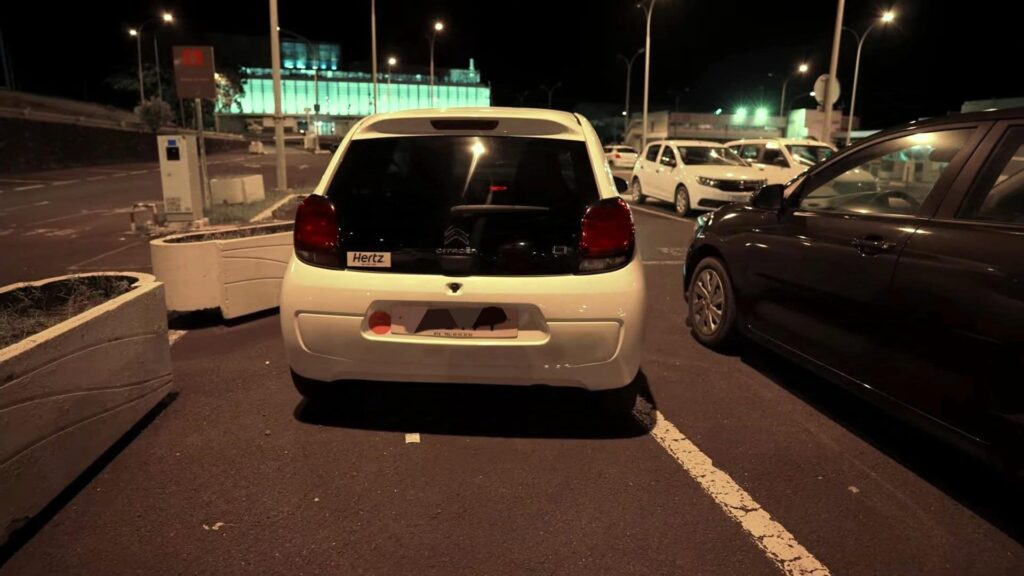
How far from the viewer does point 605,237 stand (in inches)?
130

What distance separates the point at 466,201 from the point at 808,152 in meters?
14.3

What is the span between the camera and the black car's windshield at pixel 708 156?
14484 mm

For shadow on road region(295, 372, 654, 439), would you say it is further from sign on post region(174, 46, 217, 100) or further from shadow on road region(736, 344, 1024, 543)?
sign on post region(174, 46, 217, 100)

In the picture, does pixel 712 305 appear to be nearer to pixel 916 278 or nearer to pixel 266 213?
pixel 916 278

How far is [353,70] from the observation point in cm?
12438

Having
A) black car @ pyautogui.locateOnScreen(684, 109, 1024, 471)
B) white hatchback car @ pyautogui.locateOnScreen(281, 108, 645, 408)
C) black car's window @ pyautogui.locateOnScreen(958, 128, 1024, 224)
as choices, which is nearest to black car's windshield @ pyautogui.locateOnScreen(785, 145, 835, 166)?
black car @ pyautogui.locateOnScreen(684, 109, 1024, 471)

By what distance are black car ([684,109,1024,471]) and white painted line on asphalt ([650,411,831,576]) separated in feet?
2.90

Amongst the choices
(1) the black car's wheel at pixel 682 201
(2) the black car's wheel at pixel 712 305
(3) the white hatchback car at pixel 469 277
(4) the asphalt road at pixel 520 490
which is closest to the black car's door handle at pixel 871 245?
(4) the asphalt road at pixel 520 490

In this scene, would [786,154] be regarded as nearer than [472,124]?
No

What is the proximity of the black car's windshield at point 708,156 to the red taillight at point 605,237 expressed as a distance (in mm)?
11763

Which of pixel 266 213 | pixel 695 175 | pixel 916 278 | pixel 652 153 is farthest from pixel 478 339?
pixel 652 153

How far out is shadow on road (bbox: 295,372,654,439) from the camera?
3.72m

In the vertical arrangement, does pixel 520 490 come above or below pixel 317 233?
below

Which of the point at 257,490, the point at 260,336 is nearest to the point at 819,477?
the point at 257,490
